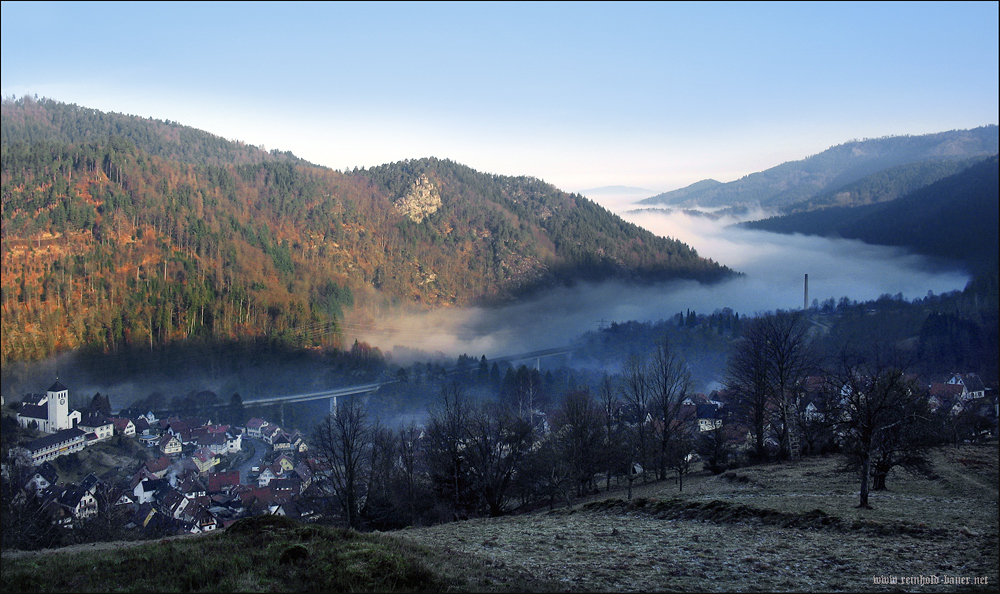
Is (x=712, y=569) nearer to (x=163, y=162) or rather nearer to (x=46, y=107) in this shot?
(x=163, y=162)

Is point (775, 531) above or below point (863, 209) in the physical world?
below

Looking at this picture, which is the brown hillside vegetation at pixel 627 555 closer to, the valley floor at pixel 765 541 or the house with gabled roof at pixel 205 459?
the valley floor at pixel 765 541

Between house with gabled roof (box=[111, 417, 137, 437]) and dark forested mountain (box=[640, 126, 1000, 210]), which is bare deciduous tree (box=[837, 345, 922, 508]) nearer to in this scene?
house with gabled roof (box=[111, 417, 137, 437])

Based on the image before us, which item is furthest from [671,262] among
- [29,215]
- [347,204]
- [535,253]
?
[29,215]

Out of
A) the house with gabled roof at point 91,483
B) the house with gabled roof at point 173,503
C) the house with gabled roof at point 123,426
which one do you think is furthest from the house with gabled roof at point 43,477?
the house with gabled roof at point 123,426

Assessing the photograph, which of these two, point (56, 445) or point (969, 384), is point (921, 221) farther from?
point (56, 445)

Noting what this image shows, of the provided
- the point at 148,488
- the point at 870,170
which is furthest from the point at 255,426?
the point at 870,170

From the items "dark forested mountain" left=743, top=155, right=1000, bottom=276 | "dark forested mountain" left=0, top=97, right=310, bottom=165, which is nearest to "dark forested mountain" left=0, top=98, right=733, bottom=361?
"dark forested mountain" left=0, top=97, right=310, bottom=165
